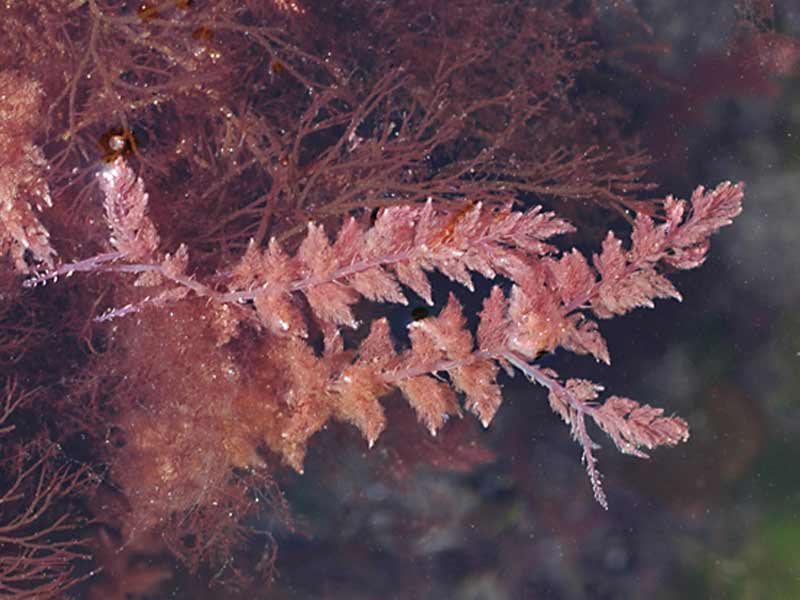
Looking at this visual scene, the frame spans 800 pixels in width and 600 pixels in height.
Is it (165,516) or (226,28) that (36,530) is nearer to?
(165,516)

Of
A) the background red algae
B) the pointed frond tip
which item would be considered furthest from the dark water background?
the pointed frond tip

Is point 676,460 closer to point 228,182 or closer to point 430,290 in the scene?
point 430,290

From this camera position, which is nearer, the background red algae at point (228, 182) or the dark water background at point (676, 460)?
the background red algae at point (228, 182)

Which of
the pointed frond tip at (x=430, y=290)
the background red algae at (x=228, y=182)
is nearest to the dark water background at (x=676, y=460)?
the background red algae at (x=228, y=182)

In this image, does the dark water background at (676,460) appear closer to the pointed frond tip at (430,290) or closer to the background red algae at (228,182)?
the background red algae at (228,182)

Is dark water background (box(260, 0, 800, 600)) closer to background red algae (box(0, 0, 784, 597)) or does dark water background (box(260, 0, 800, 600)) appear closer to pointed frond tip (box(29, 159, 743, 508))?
background red algae (box(0, 0, 784, 597))

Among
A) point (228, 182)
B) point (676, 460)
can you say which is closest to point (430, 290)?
point (228, 182)
